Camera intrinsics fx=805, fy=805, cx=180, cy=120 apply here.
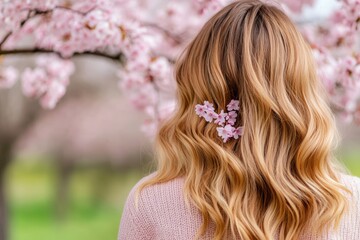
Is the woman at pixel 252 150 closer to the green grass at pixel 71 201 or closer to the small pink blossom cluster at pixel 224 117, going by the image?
the small pink blossom cluster at pixel 224 117

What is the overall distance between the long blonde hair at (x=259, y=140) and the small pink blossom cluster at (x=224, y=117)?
0.7 inches

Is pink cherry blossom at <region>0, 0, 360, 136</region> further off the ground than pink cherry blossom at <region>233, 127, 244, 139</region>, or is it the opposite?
pink cherry blossom at <region>0, 0, 360, 136</region>

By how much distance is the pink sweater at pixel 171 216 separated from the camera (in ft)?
7.02

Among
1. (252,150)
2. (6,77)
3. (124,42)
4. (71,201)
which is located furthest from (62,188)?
(252,150)

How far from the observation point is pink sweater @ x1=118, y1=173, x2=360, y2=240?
84.2 inches

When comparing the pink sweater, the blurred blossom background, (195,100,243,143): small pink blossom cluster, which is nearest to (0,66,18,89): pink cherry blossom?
the pink sweater

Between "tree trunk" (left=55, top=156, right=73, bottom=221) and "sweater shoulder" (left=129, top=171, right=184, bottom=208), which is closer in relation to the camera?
"sweater shoulder" (left=129, top=171, right=184, bottom=208)

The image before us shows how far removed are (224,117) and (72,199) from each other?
11975 mm

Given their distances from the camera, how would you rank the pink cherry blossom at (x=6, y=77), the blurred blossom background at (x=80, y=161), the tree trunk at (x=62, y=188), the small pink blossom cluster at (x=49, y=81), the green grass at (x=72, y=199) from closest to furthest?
1. the pink cherry blossom at (x=6, y=77)
2. the small pink blossom cluster at (x=49, y=81)
3. the blurred blossom background at (x=80, y=161)
4. the green grass at (x=72, y=199)
5. the tree trunk at (x=62, y=188)

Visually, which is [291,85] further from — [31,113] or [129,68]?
[31,113]

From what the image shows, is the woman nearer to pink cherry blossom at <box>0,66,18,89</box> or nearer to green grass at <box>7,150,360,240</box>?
pink cherry blossom at <box>0,66,18,89</box>

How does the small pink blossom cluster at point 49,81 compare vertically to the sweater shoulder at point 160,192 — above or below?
above

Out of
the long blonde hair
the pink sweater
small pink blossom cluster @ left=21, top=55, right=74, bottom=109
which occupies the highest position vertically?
small pink blossom cluster @ left=21, top=55, right=74, bottom=109

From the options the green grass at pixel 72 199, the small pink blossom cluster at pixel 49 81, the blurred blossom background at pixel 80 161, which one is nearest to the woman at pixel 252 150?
the small pink blossom cluster at pixel 49 81
